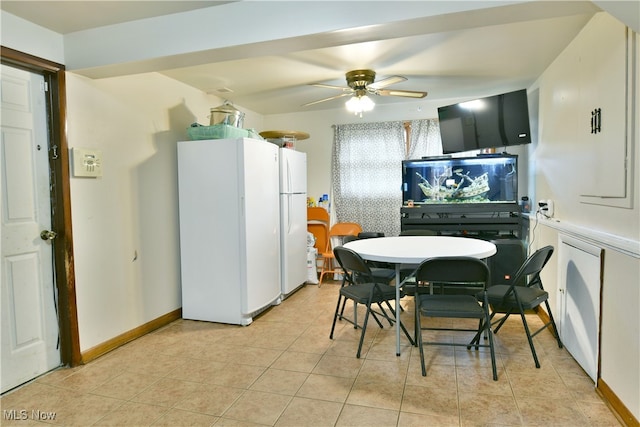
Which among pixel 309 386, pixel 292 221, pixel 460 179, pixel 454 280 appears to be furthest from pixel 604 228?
pixel 292 221

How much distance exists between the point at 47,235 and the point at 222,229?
1.30 m

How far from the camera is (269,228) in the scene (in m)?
3.79

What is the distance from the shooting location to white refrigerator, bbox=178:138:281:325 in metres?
3.35

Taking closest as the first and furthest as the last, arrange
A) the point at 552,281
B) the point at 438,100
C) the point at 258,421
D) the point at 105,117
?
1. the point at 258,421
2. the point at 105,117
3. the point at 552,281
4. the point at 438,100

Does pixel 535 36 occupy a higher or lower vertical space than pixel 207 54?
higher

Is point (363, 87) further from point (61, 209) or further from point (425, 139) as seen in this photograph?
point (61, 209)

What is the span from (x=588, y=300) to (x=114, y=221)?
3.35 metres

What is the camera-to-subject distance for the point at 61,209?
254cm

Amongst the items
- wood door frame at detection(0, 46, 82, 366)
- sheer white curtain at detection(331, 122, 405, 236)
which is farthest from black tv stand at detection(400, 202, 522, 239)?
wood door frame at detection(0, 46, 82, 366)

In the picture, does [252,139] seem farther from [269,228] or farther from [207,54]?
[207,54]

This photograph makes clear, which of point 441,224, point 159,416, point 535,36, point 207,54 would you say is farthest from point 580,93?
point 159,416

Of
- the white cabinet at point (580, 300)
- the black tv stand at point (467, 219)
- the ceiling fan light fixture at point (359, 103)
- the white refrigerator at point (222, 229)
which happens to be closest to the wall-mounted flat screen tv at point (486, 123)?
the black tv stand at point (467, 219)

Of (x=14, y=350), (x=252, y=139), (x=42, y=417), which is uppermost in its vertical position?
(x=252, y=139)

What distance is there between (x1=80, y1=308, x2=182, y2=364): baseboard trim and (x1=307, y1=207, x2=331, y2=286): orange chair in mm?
2072
